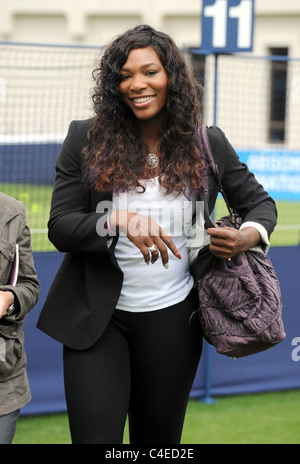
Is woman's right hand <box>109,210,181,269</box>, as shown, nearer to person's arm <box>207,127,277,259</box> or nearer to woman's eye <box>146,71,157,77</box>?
person's arm <box>207,127,277,259</box>

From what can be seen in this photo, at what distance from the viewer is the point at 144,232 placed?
2373 millimetres

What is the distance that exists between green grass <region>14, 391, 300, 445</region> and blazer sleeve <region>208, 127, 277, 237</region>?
2.21 m

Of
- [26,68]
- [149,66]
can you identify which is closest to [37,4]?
[26,68]

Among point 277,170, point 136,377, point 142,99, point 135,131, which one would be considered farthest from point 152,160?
point 277,170

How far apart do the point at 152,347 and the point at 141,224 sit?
1.66 feet

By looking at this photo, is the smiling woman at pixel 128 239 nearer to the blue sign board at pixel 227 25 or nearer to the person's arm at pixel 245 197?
the person's arm at pixel 245 197

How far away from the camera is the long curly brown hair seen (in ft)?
8.58

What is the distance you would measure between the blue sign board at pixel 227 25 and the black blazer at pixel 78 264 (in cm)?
246

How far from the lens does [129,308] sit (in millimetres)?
2635

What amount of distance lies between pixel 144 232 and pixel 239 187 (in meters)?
0.60

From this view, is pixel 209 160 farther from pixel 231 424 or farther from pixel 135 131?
pixel 231 424

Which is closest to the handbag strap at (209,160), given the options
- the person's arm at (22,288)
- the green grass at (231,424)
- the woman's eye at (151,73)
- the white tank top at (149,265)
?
the white tank top at (149,265)

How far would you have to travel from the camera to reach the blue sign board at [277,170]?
8398 millimetres
